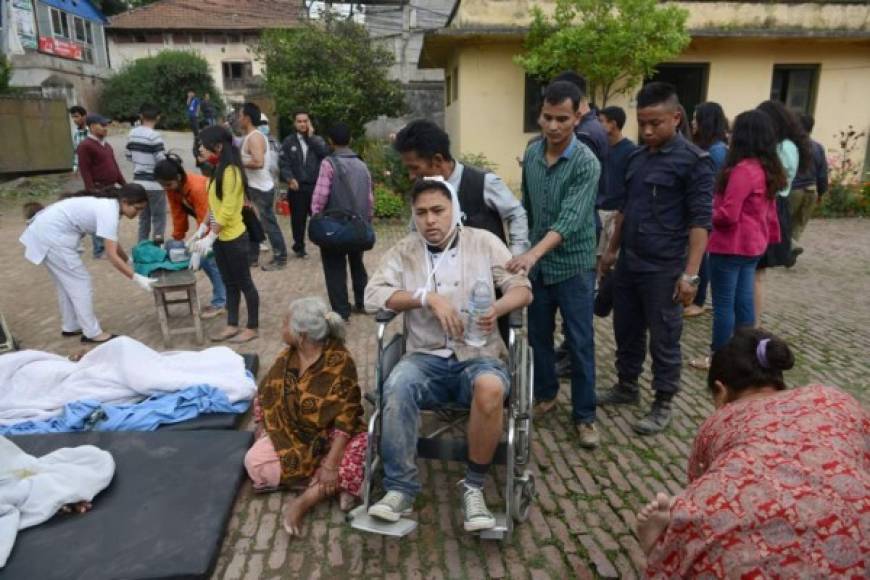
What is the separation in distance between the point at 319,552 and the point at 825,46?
14.7 m

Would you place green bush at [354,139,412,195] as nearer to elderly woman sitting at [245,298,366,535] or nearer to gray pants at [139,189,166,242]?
gray pants at [139,189,166,242]

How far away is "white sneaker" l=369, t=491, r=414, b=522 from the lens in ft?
8.28

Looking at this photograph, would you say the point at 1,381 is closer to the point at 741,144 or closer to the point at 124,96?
the point at 741,144

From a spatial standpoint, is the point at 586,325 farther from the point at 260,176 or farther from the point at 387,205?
the point at 387,205

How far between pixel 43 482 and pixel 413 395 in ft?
5.68

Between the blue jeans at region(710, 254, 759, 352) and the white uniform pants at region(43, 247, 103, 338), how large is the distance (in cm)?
497

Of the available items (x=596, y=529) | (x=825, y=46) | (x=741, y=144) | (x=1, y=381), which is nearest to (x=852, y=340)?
(x=741, y=144)

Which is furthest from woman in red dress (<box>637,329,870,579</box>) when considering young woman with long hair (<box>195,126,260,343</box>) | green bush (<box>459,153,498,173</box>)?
green bush (<box>459,153,498,173</box>)

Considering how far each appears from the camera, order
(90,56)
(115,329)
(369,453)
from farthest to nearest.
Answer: (90,56)
(115,329)
(369,453)

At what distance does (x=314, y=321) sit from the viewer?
2986 millimetres

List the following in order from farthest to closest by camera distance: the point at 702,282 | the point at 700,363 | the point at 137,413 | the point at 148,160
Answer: the point at 148,160, the point at 702,282, the point at 700,363, the point at 137,413

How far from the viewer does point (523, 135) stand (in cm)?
1277

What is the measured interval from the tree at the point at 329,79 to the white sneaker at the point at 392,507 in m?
12.1

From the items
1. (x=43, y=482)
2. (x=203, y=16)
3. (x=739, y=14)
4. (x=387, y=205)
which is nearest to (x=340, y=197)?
(x=43, y=482)
